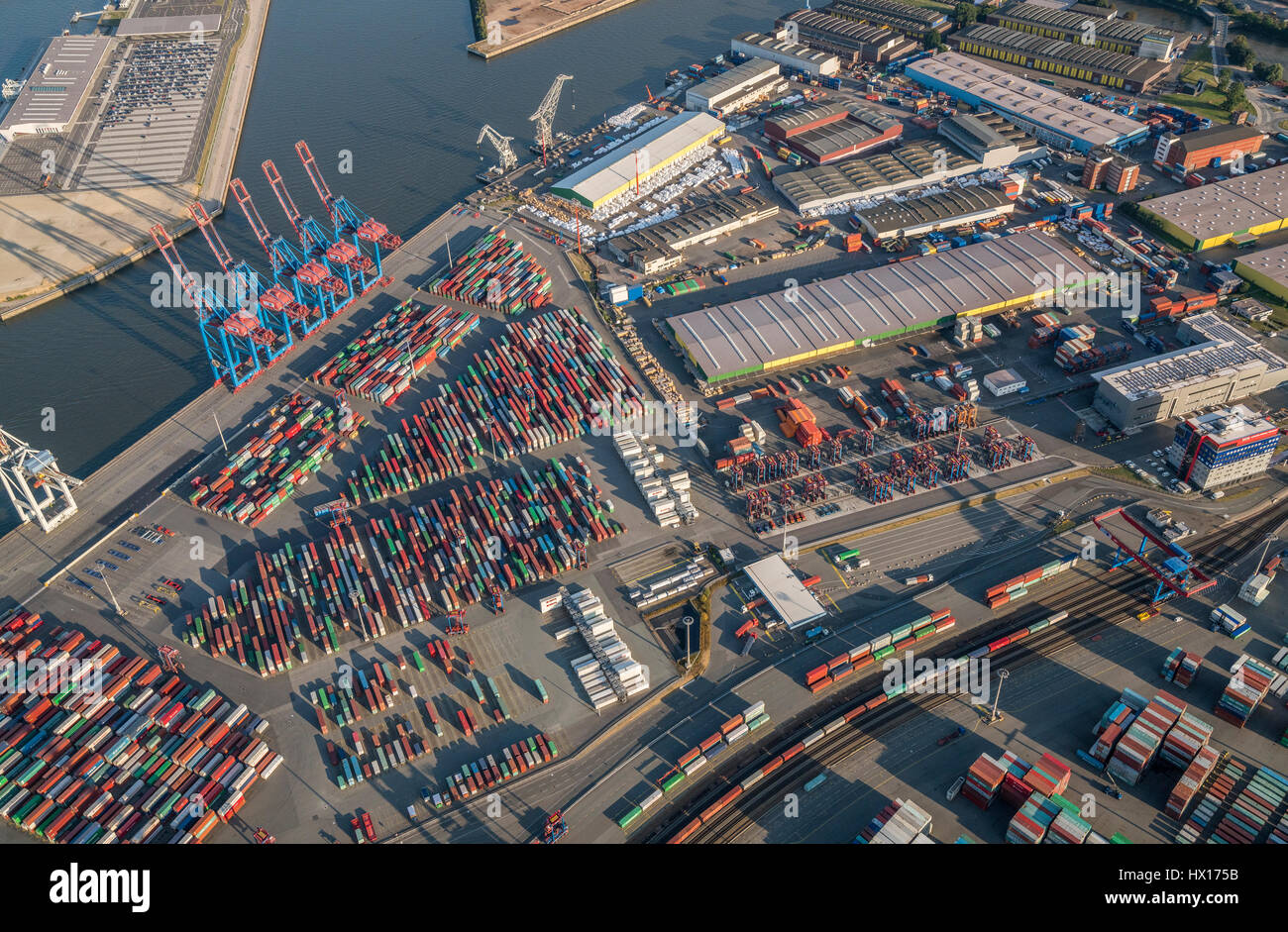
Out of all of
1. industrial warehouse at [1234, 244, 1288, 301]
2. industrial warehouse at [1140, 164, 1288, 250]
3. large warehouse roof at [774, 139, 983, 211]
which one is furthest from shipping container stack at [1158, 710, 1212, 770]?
large warehouse roof at [774, 139, 983, 211]

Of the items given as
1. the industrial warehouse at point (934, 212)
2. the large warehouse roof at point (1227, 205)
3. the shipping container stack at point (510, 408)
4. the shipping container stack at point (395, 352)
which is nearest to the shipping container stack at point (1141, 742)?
the shipping container stack at point (510, 408)

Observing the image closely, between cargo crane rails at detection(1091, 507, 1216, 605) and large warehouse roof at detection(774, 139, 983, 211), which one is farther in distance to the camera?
large warehouse roof at detection(774, 139, 983, 211)

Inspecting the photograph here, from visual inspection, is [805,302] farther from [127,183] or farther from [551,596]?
[127,183]

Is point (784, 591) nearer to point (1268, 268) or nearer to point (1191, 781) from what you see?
point (1191, 781)

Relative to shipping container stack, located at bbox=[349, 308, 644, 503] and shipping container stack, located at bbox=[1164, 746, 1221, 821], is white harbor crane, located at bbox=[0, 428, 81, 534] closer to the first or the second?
shipping container stack, located at bbox=[349, 308, 644, 503]

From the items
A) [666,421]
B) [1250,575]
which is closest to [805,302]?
[666,421]

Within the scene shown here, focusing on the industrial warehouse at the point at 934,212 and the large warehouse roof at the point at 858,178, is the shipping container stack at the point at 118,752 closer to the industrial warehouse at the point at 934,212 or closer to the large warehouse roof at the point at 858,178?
the industrial warehouse at the point at 934,212
